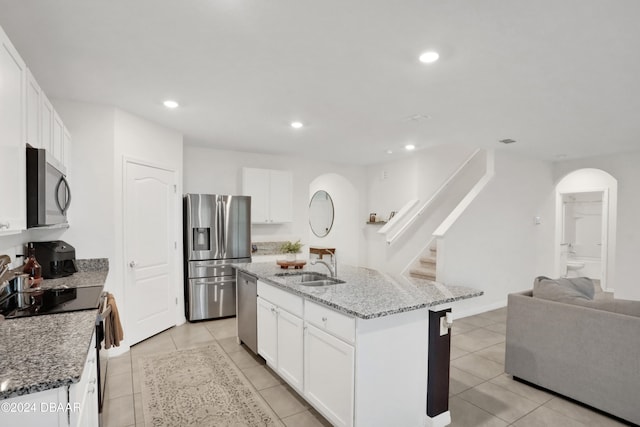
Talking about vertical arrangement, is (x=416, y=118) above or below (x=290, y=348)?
above

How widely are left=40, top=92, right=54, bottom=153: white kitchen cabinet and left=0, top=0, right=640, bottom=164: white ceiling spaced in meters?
0.35

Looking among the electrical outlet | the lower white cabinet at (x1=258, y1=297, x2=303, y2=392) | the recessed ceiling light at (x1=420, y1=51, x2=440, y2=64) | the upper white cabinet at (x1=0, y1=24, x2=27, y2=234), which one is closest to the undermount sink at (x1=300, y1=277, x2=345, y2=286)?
the lower white cabinet at (x1=258, y1=297, x2=303, y2=392)

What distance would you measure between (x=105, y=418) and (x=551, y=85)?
13.6 feet

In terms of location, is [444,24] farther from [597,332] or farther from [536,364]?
[536,364]

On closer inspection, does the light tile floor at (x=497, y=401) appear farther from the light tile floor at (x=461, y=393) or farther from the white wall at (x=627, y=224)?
the white wall at (x=627, y=224)

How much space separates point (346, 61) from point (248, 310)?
2.49m

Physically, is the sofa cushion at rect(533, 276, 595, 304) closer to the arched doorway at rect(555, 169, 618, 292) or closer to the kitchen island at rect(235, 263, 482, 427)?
the kitchen island at rect(235, 263, 482, 427)

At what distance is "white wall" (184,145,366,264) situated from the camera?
510 centimetres

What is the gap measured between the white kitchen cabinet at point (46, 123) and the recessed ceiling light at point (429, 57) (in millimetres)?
2487

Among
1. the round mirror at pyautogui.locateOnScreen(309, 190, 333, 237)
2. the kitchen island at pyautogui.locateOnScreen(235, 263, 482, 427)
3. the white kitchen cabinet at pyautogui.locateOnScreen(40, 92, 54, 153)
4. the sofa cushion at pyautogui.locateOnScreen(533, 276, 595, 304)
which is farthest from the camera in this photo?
the round mirror at pyautogui.locateOnScreen(309, 190, 333, 237)

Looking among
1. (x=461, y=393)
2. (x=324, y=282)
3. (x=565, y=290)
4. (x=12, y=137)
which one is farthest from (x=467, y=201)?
(x=12, y=137)

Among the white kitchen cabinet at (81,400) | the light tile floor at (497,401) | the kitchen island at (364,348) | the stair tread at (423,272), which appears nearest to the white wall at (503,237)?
the stair tread at (423,272)

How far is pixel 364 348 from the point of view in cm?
193

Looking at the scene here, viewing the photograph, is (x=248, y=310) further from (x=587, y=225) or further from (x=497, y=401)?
(x=587, y=225)
